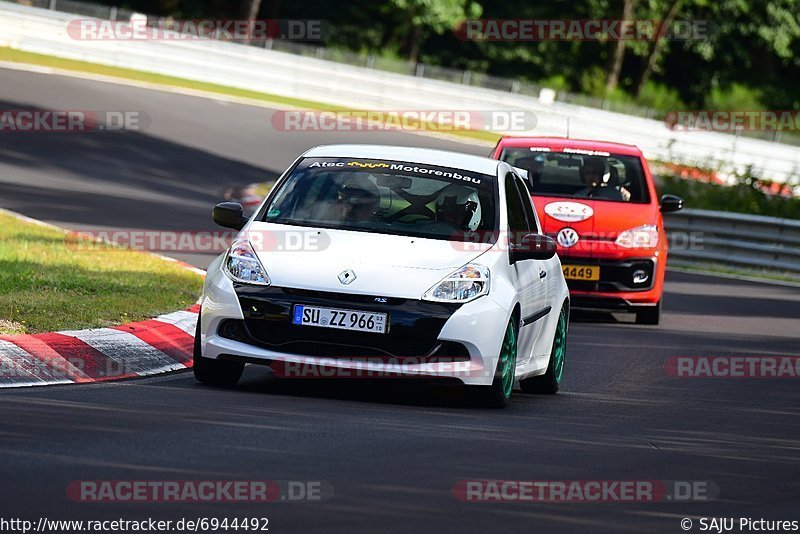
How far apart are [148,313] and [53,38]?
3022 cm

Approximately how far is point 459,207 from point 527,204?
125cm

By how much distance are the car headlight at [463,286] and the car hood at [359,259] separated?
0.04 m

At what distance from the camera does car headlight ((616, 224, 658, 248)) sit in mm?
16078

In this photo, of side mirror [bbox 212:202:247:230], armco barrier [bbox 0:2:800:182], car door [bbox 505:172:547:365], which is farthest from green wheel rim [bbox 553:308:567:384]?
armco barrier [bbox 0:2:800:182]

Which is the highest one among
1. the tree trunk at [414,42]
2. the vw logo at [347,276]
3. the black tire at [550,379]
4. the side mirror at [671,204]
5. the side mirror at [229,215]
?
the side mirror at [229,215]

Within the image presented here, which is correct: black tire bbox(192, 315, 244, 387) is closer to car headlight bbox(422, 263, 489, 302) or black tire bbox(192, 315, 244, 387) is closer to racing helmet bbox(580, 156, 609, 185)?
car headlight bbox(422, 263, 489, 302)

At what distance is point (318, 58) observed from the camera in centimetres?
4494

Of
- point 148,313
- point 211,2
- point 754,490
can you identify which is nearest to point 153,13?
point 211,2

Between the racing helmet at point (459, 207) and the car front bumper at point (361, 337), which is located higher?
the racing helmet at point (459, 207)

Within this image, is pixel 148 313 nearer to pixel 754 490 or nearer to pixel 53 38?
pixel 754 490

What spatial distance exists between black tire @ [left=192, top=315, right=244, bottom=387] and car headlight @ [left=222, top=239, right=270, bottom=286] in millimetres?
365

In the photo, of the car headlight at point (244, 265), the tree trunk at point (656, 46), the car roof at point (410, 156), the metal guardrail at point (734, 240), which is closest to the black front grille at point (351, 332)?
the car headlight at point (244, 265)

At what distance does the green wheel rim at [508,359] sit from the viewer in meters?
9.59

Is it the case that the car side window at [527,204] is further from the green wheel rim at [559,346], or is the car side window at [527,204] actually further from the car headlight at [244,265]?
the car headlight at [244,265]
